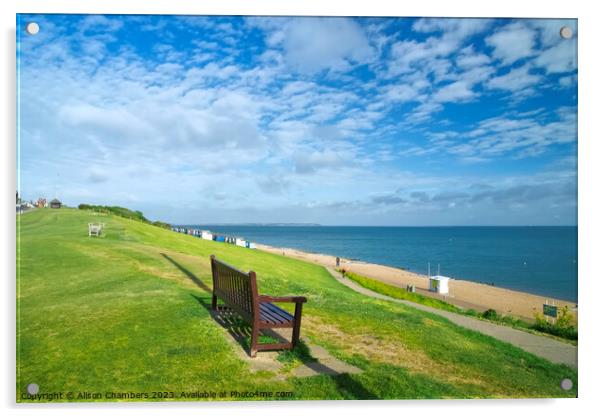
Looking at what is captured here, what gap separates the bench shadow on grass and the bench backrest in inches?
15.9

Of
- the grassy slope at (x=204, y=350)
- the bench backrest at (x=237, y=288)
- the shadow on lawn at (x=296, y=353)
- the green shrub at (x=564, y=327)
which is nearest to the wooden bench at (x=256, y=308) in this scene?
the bench backrest at (x=237, y=288)

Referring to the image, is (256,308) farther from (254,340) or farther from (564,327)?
(564,327)

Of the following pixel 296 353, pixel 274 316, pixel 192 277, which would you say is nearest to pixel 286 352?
pixel 296 353

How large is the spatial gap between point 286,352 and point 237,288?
1.14 meters

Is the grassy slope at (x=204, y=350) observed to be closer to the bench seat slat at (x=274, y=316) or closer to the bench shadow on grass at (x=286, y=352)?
the bench shadow on grass at (x=286, y=352)

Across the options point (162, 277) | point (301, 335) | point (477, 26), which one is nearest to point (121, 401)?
point (301, 335)

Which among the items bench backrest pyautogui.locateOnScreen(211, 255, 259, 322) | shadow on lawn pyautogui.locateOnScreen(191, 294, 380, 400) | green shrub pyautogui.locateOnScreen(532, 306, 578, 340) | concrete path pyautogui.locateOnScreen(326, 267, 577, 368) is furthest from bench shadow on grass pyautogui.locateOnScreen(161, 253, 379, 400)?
green shrub pyautogui.locateOnScreen(532, 306, 578, 340)

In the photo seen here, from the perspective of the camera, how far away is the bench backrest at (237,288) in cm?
521

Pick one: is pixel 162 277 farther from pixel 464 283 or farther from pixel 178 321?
pixel 464 283

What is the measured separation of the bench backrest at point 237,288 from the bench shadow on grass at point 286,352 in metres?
0.40

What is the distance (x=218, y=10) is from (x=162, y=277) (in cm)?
631

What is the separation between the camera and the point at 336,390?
4.80m

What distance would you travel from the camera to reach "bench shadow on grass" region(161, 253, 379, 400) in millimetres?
4867

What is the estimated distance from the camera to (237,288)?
5.90 m
